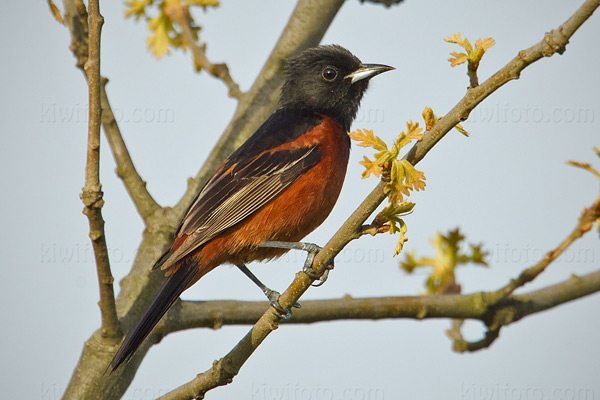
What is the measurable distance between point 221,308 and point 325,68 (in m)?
2.19

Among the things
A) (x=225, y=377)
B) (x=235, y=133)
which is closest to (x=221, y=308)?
(x=225, y=377)

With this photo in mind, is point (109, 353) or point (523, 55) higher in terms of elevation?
point (523, 55)

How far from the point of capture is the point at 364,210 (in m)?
2.86

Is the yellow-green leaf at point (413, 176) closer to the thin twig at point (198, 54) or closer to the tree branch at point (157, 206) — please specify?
the tree branch at point (157, 206)

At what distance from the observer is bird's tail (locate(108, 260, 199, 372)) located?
12.1ft

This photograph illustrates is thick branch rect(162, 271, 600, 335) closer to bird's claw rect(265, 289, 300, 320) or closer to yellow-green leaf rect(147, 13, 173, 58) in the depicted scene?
bird's claw rect(265, 289, 300, 320)

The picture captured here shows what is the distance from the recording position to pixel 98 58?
3.23 meters

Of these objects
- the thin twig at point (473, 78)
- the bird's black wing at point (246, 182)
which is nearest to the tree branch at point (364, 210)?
the thin twig at point (473, 78)

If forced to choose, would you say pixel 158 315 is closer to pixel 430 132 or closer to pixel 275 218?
pixel 275 218

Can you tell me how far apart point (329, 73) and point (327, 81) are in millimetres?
68

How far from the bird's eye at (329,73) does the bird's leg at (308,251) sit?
163 cm

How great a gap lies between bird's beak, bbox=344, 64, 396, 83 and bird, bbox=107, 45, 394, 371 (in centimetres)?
1

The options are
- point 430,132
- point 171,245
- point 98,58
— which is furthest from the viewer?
point 171,245

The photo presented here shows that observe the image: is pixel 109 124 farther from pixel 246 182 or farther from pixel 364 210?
pixel 364 210
